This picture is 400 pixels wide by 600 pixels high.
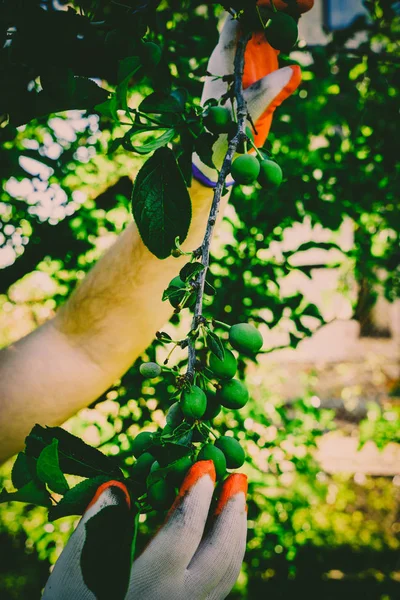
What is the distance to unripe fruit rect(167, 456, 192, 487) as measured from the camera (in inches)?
23.5

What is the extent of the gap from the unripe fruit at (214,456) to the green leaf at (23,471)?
22cm

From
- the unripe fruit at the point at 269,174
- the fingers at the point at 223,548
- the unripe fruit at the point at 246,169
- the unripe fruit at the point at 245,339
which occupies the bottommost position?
the fingers at the point at 223,548

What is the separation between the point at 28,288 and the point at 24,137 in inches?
30.4

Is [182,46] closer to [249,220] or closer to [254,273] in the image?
[249,220]

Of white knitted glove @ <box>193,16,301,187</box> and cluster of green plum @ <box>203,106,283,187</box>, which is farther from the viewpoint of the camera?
white knitted glove @ <box>193,16,301,187</box>

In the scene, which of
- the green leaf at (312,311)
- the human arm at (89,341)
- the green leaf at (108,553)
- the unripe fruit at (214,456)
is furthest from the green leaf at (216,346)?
the green leaf at (312,311)

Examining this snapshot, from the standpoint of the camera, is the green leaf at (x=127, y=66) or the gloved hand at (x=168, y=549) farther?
the green leaf at (x=127, y=66)

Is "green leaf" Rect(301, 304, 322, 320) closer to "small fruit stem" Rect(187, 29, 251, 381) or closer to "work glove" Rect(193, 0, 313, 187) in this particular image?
"work glove" Rect(193, 0, 313, 187)

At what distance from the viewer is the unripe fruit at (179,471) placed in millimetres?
596

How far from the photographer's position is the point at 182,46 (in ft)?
4.79

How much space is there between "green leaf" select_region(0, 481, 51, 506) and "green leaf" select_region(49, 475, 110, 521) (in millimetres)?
21

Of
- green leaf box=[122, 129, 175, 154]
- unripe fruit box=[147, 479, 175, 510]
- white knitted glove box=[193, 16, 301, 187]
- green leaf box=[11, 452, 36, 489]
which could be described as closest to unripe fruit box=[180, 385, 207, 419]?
unripe fruit box=[147, 479, 175, 510]

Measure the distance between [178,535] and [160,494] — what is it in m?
0.06

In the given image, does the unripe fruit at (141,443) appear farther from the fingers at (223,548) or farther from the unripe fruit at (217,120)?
the unripe fruit at (217,120)
